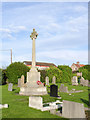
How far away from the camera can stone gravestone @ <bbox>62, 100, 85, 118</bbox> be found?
6197 millimetres

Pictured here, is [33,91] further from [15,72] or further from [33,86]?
[15,72]

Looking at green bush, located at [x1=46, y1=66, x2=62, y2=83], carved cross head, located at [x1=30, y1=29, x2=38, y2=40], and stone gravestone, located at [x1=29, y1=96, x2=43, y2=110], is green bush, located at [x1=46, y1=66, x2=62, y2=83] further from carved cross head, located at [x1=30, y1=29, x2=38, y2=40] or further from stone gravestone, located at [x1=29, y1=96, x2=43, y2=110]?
stone gravestone, located at [x1=29, y1=96, x2=43, y2=110]

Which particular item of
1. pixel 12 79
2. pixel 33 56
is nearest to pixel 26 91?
pixel 33 56

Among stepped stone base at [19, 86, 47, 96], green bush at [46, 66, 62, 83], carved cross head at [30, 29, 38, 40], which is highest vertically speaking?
carved cross head at [30, 29, 38, 40]

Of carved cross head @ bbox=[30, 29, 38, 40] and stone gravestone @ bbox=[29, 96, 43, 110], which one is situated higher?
carved cross head @ bbox=[30, 29, 38, 40]

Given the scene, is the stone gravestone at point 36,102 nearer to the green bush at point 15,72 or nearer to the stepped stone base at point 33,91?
the stepped stone base at point 33,91

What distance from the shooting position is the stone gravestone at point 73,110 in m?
6.20

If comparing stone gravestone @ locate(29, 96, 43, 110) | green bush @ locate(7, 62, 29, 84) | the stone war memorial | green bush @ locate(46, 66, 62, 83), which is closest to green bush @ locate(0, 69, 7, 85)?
green bush @ locate(7, 62, 29, 84)

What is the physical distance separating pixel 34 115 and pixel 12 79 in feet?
70.8

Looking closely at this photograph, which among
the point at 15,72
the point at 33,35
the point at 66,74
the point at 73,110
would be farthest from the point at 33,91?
the point at 66,74

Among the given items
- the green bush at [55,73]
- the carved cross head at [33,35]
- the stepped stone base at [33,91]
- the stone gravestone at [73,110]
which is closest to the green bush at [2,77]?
the green bush at [55,73]

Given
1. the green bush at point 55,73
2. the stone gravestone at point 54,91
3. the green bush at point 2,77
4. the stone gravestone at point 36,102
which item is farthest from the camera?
the green bush at point 55,73

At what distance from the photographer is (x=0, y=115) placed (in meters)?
7.64

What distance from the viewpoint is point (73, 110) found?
6.58 metres
